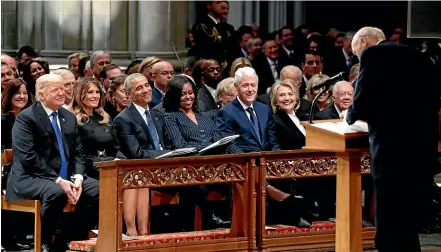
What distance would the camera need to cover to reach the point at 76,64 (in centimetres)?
1370

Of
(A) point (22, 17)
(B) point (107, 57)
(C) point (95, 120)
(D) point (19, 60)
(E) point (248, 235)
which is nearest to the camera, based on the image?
(E) point (248, 235)

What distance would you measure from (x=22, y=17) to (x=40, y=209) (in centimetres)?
601

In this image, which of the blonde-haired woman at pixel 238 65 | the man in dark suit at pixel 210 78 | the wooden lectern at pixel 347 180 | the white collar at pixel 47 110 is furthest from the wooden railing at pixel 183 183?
the blonde-haired woman at pixel 238 65

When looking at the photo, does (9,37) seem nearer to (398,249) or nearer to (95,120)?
(95,120)

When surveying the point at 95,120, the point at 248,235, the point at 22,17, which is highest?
the point at 22,17

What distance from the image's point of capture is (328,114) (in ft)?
38.2

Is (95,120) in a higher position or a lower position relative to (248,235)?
higher

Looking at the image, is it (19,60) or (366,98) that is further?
(19,60)

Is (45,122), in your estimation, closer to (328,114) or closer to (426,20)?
(328,114)

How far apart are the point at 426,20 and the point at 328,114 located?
2.46 metres

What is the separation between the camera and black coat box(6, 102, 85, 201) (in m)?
10.0

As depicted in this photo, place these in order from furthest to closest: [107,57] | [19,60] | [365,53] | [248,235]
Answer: [19,60], [107,57], [248,235], [365,53]

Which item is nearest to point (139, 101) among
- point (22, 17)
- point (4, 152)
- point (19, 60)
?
point (4, 152)

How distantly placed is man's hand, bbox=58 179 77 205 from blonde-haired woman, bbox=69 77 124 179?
0.55 meters
